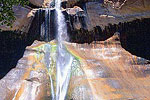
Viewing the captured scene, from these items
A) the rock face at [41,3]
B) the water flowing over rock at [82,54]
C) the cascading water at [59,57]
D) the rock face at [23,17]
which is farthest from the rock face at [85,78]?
the rock face at [41,3]

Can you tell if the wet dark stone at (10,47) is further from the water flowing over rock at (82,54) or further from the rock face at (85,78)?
the rock face at (85,78)

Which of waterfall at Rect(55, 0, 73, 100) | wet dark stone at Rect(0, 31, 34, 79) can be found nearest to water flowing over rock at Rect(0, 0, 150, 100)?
waterfall at Rect(55, 0, 73, 100)

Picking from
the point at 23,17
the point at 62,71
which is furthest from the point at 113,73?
the point at 23,17

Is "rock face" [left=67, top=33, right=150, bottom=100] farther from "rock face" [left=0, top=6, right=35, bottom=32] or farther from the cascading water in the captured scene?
"rock face" [left=0, top=6, right=35, bottom=32]

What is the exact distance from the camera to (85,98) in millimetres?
6801

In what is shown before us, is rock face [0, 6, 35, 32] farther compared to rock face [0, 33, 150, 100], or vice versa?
rock face [0, 6, 35, 32]

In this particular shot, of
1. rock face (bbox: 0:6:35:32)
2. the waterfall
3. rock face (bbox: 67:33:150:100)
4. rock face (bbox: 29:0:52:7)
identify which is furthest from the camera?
rock face (bbox: 29:0:52:7)

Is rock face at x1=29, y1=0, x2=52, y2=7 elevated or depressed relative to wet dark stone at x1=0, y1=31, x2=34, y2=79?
elevated

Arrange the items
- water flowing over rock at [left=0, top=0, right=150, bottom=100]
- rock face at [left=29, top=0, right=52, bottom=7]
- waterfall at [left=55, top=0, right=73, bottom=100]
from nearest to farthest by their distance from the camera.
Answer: water flowing over rock at [left=0, top=0, right=150, bottom=100]
waterfall at [left=55, top=0, right=73, bottom=100]
rock face at [left=29, top=0, right=52, bottom=7]

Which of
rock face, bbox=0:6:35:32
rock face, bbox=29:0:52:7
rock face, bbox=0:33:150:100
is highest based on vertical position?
rock face, bbox=29:0:52:7

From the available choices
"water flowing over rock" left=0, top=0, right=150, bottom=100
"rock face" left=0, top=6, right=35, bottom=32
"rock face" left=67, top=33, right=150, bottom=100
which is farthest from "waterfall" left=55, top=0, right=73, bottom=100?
"rock face" left=0, top=6, right=35, bottom=32

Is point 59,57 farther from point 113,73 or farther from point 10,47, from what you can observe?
point 10,47

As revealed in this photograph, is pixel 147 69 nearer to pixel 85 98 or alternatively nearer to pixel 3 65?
pixel 85 98

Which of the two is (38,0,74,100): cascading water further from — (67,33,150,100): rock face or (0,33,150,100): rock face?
(67,33,150,100): rock face
